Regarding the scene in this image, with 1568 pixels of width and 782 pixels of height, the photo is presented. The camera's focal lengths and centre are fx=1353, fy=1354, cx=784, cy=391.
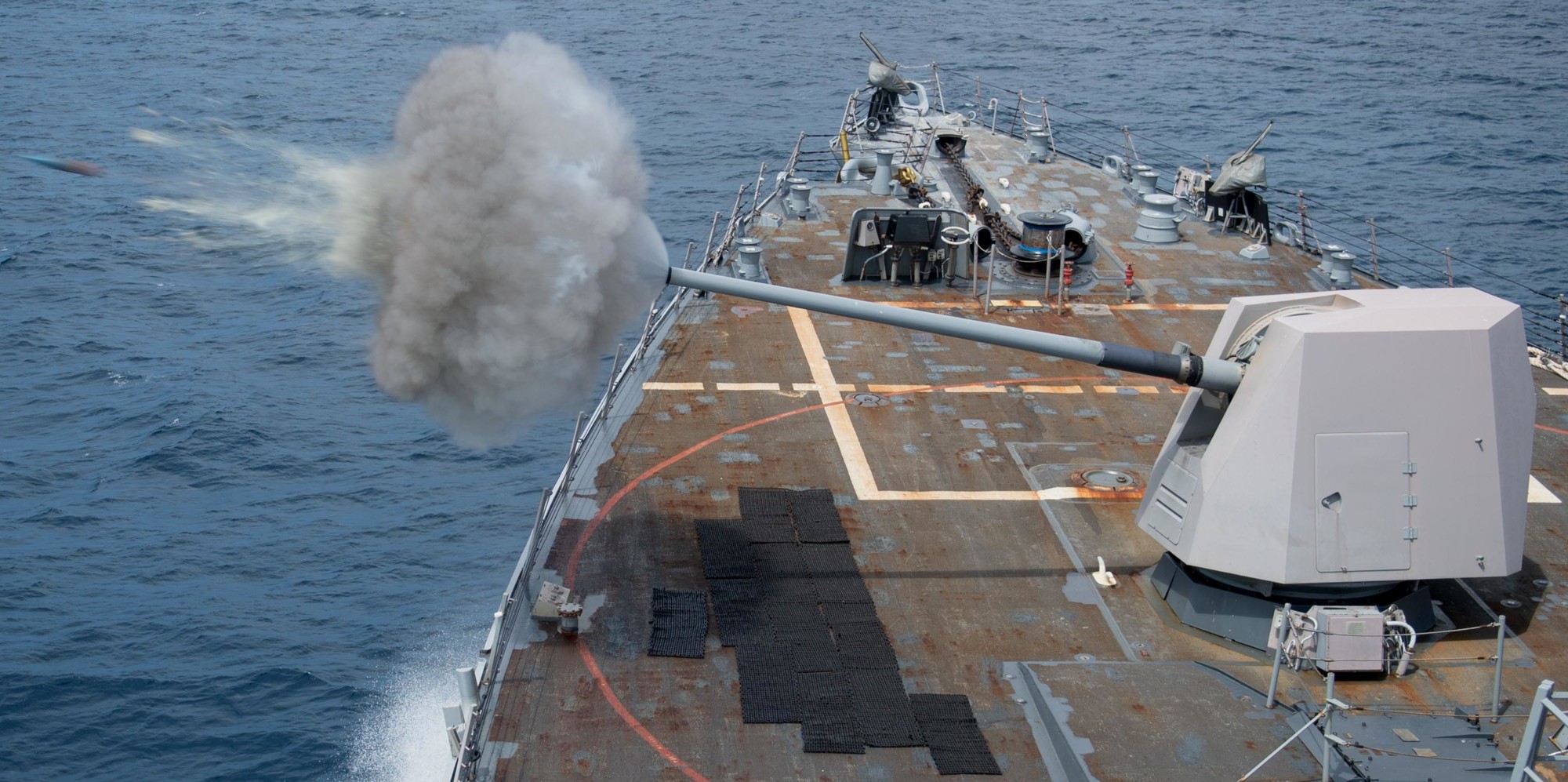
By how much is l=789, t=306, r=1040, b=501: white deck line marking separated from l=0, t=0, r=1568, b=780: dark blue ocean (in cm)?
427

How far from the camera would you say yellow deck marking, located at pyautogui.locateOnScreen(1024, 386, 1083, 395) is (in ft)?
68.9

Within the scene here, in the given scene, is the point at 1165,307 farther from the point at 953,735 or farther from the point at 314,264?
the point at 314,264

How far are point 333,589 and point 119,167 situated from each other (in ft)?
92.3

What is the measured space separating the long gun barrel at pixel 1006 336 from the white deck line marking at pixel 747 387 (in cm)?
726

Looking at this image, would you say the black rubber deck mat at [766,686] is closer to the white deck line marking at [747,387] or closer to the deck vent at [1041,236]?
the white deck line marking at [747,387]

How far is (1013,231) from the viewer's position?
2777cm

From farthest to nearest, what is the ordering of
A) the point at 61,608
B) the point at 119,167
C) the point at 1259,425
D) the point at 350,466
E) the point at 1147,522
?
the point at 119,167
the point at 350,466
the point at 61,608
the point at 1147,522
the point at 1259,425

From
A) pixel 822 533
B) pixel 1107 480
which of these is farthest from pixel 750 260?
pixel 822 533

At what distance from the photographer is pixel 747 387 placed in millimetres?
20891

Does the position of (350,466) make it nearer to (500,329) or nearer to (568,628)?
(568,628)

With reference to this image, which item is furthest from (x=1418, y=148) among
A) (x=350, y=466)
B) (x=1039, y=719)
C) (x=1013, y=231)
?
(x=1039, y=719)

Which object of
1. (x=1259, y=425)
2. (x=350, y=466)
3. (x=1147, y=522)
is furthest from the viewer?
(x=350, y=466)

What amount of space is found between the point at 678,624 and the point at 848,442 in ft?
17.5

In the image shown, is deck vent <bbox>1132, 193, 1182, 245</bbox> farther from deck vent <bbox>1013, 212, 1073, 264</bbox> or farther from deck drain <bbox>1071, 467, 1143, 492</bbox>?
deck drain <bbox>1071, 467, 1143, 492</bbox>
